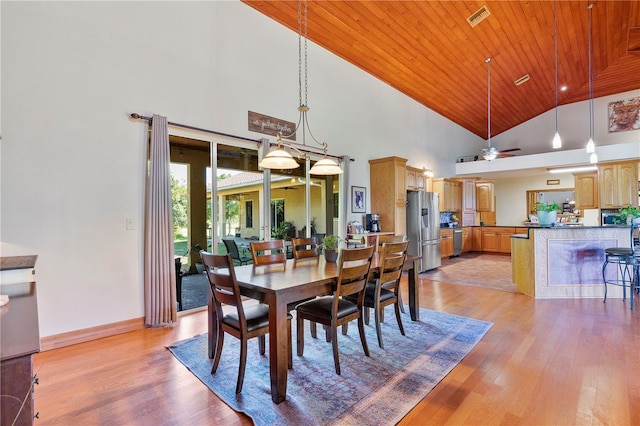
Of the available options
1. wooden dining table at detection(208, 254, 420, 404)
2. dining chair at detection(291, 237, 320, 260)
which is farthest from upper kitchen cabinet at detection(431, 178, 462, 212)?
wooden dining table at detection(208, 254, 420, 404)

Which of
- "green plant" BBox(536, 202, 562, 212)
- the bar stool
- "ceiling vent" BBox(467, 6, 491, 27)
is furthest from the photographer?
"ceiling vent" BBox(467, 6, 491, 27)

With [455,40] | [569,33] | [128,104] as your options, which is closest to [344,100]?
[455,40]

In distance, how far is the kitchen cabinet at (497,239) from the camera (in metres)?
9.03

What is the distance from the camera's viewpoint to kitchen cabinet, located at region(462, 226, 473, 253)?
9.16 m

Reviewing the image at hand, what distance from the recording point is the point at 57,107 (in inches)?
114

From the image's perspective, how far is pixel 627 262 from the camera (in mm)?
3938

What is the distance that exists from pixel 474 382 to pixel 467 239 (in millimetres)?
7907

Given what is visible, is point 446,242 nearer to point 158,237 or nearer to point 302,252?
point 302,252

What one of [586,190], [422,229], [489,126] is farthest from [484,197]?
[422,229]

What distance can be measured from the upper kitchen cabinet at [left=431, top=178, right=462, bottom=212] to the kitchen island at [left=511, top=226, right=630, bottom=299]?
13.0 feet

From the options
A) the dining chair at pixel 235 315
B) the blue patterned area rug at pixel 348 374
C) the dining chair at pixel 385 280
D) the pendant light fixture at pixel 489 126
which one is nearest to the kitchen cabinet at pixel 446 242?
the pendant light fixture at pixel 489 126

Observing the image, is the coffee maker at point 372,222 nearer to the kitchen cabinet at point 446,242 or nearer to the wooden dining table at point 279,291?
the kitchen cabinet at point 446,242

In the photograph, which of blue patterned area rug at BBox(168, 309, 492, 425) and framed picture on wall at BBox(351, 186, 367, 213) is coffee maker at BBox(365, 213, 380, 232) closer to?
framed picture on wall at BBox(351, 186, 367, 213)

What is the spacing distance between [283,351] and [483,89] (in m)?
7.65
